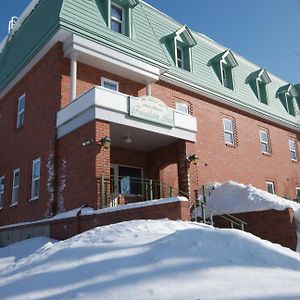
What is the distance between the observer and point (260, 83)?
23.7 meters

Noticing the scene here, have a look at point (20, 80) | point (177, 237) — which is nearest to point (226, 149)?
point (20, 80)

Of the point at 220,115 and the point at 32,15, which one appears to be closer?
A: the point at 32,15

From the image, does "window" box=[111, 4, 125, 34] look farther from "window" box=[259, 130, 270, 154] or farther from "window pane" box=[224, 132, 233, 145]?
"window" box=[259, 130, 270, 154]

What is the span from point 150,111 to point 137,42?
3.94 metres

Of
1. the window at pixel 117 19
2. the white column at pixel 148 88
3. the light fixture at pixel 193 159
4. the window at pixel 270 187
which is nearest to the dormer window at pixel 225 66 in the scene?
the window at pixel 270 187

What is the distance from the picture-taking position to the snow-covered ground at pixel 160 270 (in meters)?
4.24

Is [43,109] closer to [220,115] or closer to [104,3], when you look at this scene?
[104,3]

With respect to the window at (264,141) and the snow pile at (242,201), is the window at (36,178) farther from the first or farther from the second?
the window at (264,141)

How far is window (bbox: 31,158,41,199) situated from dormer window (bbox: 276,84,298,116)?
57.5 ft

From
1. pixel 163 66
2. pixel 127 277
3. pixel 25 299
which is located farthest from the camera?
pixel 163 66

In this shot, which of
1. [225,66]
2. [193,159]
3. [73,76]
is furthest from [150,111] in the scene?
[225,66]

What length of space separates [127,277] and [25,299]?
4.01ft

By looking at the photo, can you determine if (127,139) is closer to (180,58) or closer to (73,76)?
(73,76)

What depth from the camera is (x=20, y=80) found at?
54.8 ft
